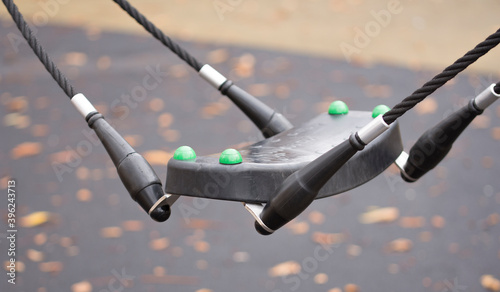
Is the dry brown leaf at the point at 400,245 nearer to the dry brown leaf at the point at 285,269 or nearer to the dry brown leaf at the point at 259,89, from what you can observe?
the dry brown leaf at the point at 285,269

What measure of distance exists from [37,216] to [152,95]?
853mm

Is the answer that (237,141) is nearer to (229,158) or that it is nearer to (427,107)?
(427,107)

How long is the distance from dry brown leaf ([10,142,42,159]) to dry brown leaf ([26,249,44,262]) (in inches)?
20.3

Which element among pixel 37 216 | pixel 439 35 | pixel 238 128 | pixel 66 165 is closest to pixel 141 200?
pixel 37 216

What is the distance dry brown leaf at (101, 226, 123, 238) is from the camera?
2020mm

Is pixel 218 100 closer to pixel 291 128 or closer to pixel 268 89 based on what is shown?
pixel 268 89

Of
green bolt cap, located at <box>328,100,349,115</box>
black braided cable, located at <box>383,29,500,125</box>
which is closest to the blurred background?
green bolt cap, located at <box>328,100,349,115</box>

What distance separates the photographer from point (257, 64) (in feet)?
9.62

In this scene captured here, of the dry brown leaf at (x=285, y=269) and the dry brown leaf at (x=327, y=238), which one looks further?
the dry brown leaf at (x=327, y=238)

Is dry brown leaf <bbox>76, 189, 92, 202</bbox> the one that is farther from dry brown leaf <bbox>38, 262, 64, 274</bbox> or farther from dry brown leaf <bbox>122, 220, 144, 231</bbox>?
dry brown leaf <bbox>38, 262, 64, 274</bbox>

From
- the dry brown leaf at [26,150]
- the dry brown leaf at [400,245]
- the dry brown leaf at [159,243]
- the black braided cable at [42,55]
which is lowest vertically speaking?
the dry brown leaf at [400,245]

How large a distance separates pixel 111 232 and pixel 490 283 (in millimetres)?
1200

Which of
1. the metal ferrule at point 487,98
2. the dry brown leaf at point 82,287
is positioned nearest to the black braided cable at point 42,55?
the metal ferrule at point 487,98

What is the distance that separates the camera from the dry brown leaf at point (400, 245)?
2010 millimetres
